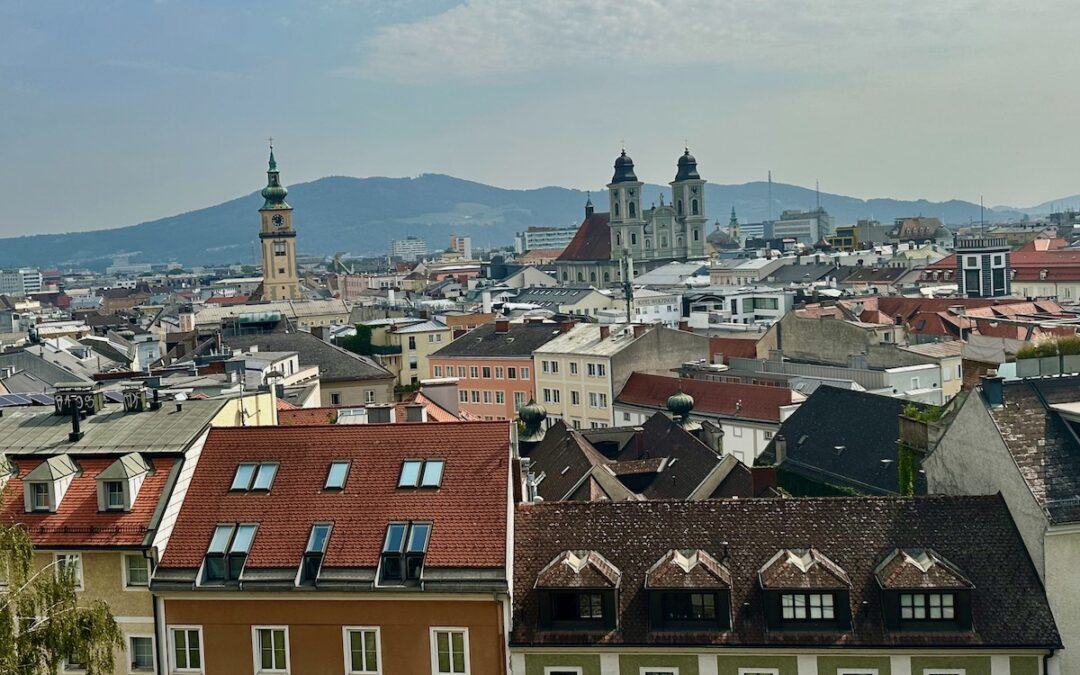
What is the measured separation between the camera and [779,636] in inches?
1011

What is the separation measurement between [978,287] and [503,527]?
112m

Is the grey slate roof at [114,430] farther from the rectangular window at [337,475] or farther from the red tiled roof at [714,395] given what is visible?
the red tiled roof at [714,395]

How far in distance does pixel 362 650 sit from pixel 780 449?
3453cm

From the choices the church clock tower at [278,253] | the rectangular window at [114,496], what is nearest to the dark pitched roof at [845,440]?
the rectangular window at [114,496]

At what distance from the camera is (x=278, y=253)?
18075 centimetres

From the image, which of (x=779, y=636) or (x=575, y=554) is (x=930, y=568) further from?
(x=575, y=554)

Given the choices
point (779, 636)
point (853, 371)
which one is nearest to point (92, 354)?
point (853, 371)

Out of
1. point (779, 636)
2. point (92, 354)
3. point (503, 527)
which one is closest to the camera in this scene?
point (779, 636)

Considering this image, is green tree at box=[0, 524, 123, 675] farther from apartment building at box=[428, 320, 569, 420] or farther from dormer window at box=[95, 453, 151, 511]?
apartment building at box=[428, 320, 569, 420]

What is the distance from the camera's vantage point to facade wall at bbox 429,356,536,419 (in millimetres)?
96438

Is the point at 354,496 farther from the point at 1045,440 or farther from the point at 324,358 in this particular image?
the point at 324,358

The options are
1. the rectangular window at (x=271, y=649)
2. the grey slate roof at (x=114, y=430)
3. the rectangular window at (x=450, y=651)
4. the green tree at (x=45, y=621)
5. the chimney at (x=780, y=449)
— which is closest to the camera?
the green tree at (x=45, y=621)

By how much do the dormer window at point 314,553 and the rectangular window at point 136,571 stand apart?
3.77 metres

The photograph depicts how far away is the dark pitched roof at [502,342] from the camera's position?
97438 mm
